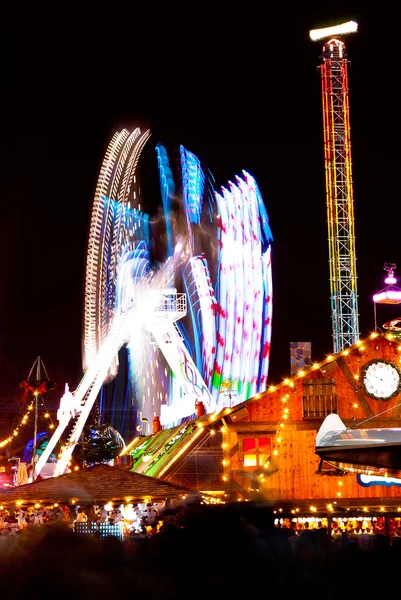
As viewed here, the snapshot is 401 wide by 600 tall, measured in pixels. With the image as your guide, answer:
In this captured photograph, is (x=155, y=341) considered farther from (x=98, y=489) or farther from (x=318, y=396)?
(x=98, y=489)

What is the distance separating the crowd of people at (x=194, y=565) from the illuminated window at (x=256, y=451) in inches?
611

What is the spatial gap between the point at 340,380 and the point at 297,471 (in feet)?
8.48

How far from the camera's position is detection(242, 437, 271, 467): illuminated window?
21688 millimetres

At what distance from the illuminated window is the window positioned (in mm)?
1261

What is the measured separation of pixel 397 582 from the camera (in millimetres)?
5625

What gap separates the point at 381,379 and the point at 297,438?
8.73 ft

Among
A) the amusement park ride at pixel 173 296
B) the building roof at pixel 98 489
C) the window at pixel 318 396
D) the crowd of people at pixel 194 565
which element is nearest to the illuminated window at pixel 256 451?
the window at pixel 318 396

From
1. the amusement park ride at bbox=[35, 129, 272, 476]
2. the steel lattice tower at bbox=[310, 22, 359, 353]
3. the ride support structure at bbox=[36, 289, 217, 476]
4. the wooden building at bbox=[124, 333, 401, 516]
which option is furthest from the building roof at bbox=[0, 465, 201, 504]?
the steel lattice tower at bbox=[310, 22, 359, 353]

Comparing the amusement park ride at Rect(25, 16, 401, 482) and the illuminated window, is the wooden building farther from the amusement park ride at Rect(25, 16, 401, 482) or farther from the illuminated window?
the amusement park ride at Rect(25, 16, 401, 482)

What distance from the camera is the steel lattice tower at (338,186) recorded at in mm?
37838

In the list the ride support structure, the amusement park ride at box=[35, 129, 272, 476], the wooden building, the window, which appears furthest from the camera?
the ride support structure

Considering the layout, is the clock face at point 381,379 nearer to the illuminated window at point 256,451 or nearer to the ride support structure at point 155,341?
the illuminated window at point 256,451

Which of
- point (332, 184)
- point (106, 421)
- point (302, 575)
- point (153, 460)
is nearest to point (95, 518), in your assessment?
point (153, 460)

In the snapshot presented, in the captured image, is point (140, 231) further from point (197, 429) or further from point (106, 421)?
point (106, 421)
